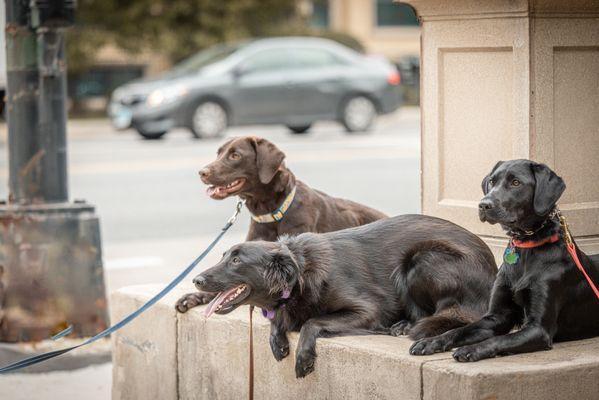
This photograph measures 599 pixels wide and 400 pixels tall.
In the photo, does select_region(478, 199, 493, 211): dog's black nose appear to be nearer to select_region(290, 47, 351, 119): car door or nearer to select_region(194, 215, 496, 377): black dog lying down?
select_region(194, 215, 496, 377): black dog lying down

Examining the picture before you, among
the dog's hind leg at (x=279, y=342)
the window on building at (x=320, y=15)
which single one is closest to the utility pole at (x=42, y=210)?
the dog's hind leg at (x=279, y=342)

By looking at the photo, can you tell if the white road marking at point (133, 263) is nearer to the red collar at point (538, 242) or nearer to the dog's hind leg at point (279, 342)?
the dog's hind leg at point (279, 342)

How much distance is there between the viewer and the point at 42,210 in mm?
7715

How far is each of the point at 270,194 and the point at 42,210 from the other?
1.92m

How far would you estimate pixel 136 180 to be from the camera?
17.0 metres

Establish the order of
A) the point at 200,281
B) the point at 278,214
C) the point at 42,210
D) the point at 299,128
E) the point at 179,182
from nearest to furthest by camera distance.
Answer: the point at 200,281 → the point at 278,214 → the point at 42,210 → the point at 179,182 → the point at 299,128

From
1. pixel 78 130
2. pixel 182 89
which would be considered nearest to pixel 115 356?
pixel 182 89

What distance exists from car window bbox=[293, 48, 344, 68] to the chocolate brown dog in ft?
59.1

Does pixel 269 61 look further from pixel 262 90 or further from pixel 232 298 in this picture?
pixel 232 298

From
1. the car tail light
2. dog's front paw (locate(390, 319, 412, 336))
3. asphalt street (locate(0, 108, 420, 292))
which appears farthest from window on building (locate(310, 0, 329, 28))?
dog's front paw (locate(390, 319, 412, 336))

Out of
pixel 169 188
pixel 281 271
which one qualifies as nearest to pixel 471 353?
pixel 281 271

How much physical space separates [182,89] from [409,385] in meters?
19.0

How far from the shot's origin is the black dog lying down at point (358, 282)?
4953 millimetres

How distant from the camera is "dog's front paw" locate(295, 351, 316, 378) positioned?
16.5 feet
